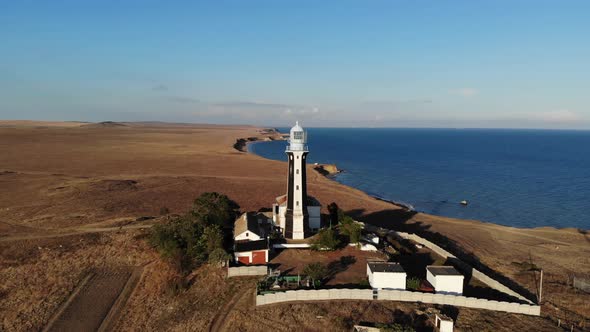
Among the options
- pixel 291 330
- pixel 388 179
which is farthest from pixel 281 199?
pixel 388 179

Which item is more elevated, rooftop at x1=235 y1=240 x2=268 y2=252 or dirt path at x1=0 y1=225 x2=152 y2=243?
rooftop at x1=235 y1=240 x2=268 y2=252

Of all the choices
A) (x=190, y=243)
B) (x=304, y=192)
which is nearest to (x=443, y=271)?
(x=304, y=192)

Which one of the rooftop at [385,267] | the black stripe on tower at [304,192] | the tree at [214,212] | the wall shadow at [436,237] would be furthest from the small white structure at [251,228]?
the wall shadow at [436,237]

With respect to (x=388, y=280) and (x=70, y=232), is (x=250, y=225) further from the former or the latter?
(x=70, y=232)

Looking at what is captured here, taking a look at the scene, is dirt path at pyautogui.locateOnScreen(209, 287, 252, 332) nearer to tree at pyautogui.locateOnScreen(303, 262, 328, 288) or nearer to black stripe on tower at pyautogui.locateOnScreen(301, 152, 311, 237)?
tree at pyautogui.locateOnScreen(303, 262, 328, 288)

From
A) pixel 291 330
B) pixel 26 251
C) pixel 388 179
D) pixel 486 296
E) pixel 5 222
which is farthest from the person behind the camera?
pixel 388 179

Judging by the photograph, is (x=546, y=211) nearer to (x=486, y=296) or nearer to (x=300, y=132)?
(x=486, y=296)

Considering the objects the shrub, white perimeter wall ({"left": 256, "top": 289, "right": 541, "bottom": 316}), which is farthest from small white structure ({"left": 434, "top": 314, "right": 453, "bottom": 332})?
the shrub
